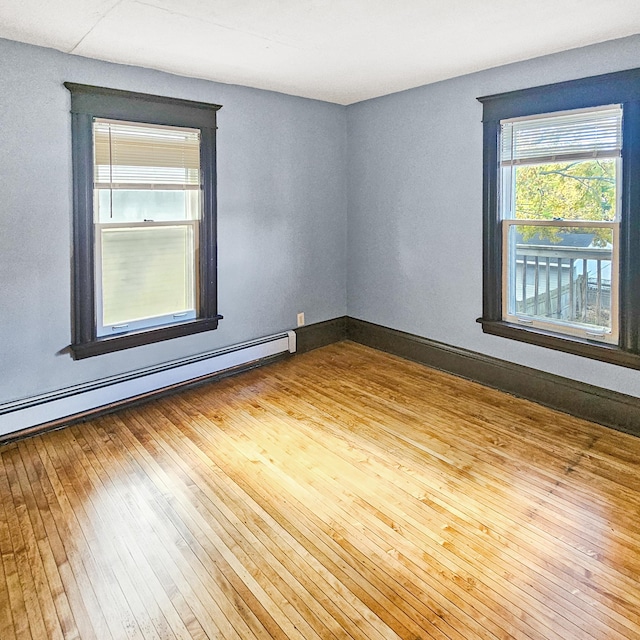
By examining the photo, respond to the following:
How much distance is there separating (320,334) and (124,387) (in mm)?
2102

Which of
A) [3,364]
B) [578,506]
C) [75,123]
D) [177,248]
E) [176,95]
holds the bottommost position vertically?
[578,506]

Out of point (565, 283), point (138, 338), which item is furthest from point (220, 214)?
point (565, 283)

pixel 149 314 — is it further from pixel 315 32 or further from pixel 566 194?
pixel 566 194

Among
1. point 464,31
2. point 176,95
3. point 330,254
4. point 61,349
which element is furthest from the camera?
point 330,254

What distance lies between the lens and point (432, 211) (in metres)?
4.40

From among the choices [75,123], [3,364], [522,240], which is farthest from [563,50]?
[3,364]

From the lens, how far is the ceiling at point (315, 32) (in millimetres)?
2541

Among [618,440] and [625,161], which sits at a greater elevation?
[625,161]

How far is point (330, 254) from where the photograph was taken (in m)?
5.18

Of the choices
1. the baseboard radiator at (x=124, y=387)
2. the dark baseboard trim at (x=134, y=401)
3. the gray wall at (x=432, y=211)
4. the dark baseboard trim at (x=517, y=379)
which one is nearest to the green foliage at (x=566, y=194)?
the gray wall at (x=432, y=211)

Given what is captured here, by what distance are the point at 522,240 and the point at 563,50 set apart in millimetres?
1272

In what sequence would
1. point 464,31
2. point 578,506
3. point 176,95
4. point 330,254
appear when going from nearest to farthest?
point 578,506 < point 464,31 < point 176,95 < point 330,254

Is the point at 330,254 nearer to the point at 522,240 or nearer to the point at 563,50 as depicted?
the point at 522,240

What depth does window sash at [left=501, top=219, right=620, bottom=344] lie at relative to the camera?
3.33 m
